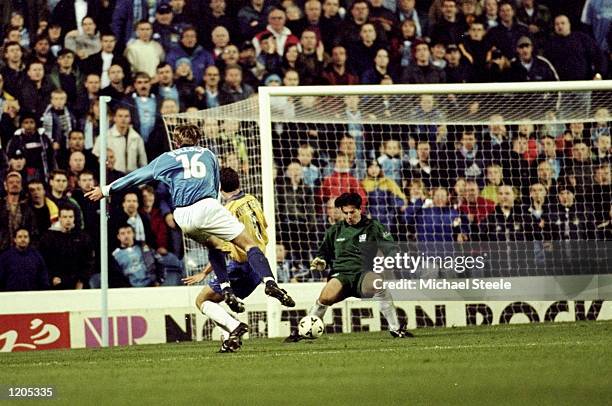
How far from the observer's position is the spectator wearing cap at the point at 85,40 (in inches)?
645

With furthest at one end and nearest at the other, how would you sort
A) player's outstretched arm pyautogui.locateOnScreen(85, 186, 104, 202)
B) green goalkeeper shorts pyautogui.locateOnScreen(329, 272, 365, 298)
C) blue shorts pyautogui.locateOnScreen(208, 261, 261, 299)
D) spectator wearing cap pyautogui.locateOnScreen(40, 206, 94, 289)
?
spectator wearing cap pyautogui.locateOnScreen(40, 206, 94, 289), green goalkeeper shorts pyautogui.locateOnScreen(329, 272, 365, 298), blue shorts pyautogui.locateOnScreen(208, 261, 261, 299), player's outstretched arm pyautogui.locateOnScreen(85, 186, 104, 202)

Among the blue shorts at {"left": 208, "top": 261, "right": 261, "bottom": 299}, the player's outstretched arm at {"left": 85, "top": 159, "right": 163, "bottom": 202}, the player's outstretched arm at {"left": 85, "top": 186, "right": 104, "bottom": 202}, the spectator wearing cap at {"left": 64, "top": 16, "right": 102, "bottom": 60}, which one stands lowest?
the blue shorts at {"left": 208, "top": 261, "right": 261, "bottom": 299}

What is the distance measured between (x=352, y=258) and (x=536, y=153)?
4501mm

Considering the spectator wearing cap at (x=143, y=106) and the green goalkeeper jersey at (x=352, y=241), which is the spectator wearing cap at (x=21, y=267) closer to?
the spectator wearing cap at (x=143, y=106)

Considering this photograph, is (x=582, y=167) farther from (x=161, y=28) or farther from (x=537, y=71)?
(x=161, y=28)

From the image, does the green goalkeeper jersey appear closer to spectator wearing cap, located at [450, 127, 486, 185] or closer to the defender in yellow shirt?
the defender in yellow shirt

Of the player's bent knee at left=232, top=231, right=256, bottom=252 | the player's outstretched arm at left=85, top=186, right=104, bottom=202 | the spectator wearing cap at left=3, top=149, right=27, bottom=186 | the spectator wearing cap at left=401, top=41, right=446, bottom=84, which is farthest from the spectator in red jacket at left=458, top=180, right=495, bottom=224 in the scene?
the player's outstretched arm at left=85, top=186, right=104, bottom=202

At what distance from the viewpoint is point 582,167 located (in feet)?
52.7

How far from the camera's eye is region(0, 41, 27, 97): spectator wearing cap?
1589 centimetres

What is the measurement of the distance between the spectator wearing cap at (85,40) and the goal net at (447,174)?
172cm

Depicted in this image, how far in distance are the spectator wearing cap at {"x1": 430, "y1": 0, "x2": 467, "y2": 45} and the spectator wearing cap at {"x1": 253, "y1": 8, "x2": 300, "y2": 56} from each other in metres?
2.14

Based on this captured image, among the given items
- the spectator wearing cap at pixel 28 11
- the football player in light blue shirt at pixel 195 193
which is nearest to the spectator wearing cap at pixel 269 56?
the spectator wearing cap at pixel 28 11

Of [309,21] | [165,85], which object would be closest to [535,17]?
[309,21]

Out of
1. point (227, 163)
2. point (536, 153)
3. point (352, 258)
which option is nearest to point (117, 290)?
point (227, 163)
